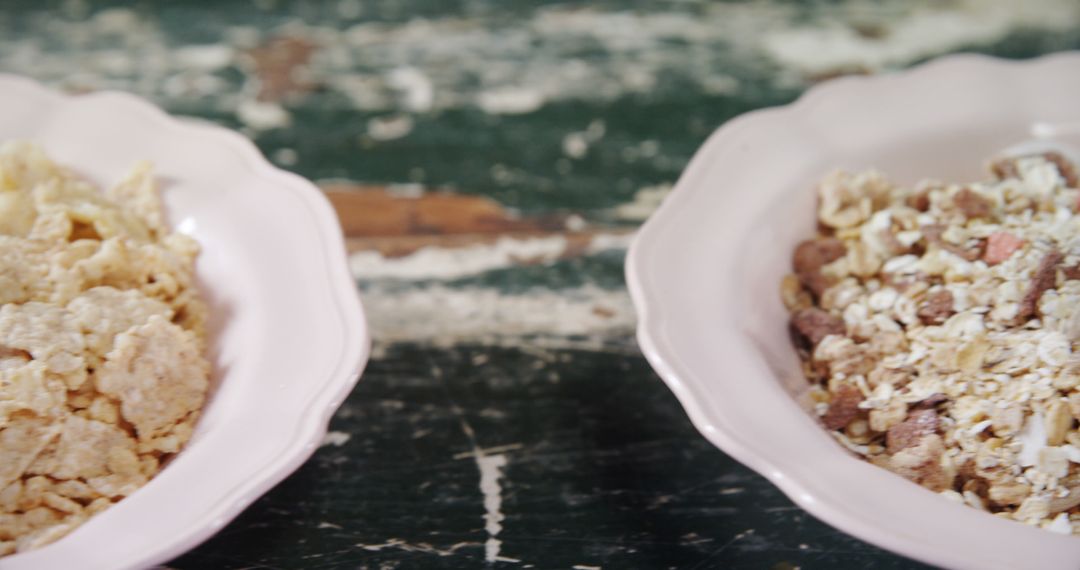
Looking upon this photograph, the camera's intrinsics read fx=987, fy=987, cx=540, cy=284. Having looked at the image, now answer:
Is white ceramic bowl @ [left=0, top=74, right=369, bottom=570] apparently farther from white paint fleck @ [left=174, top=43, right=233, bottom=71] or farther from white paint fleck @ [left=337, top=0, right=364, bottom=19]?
white paint fleck @ [left=337, top=0, right=364, bottom=19]

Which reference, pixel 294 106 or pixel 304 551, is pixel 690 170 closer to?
pixel 304 551

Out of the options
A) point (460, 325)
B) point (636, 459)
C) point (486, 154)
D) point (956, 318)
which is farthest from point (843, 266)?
point (486, 154)

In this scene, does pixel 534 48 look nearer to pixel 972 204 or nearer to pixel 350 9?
pixel 350 9

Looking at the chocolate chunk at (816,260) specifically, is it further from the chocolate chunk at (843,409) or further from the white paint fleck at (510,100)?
the white paint fleck at (510,100)

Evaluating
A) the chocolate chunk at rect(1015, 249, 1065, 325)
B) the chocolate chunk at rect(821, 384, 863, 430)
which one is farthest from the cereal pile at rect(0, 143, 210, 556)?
the chocolate chunk at rect(1015, 249, 1065, 325)

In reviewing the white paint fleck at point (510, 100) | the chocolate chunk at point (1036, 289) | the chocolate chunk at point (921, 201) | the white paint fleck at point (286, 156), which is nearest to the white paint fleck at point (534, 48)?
the white paint fleck at point (510, 100)

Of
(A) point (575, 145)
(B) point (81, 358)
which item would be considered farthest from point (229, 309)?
(A) point (575, 145)
